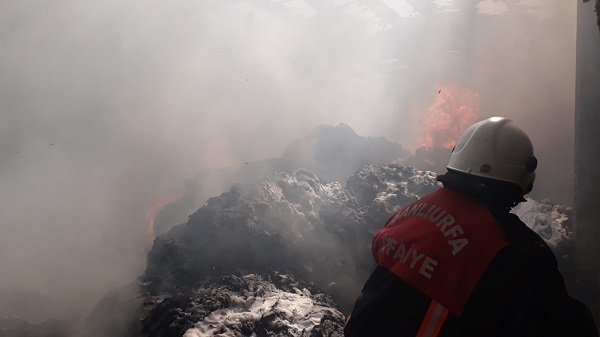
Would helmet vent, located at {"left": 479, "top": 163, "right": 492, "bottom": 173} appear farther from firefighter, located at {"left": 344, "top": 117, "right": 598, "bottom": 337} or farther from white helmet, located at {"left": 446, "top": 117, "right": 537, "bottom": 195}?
firefighter, located at {"left": 344, "top": 117, "right": 598, "bottom": 337}

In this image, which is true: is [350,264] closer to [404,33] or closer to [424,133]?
[424,133]

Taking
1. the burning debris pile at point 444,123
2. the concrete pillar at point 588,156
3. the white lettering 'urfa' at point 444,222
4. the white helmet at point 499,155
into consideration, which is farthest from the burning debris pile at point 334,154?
the white lettering 'urfa' at point 444,222

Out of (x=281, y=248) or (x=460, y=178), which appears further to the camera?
(x=281, y=248)

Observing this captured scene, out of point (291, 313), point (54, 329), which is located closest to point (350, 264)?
point (291, 313)

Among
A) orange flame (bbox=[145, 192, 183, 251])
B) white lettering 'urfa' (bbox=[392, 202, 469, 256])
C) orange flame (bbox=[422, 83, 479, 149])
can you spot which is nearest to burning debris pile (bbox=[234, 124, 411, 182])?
orange flame (bbox=[145, 192, 183, 251])

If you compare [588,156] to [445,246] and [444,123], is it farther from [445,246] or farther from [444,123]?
[444,123]

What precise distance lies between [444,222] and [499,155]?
2.17 feet

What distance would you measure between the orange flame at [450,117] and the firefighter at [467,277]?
17.8 metres

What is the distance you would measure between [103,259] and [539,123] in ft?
63.4

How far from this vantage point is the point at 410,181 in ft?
24.0

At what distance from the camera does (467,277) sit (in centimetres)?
141

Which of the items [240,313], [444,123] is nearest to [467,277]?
[240,313]

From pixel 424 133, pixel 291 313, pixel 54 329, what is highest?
pixel 424 133

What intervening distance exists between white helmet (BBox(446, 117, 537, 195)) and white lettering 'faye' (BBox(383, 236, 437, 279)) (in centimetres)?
59
